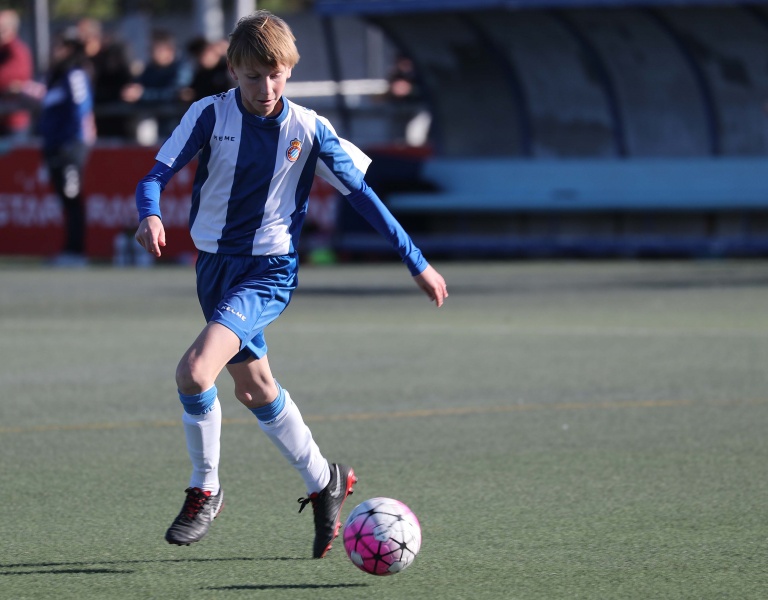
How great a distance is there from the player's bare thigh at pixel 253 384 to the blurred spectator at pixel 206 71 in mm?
11716

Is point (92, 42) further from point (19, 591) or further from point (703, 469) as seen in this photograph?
point (19, 591)

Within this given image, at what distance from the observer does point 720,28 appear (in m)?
17.8

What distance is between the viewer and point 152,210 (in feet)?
16.9

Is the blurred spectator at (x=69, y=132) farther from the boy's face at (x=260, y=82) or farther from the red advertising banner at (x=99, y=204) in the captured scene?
the boy's face at (x=260, y=82)

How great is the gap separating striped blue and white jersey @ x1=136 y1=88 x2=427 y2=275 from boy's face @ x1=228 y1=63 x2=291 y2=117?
0.49 ft

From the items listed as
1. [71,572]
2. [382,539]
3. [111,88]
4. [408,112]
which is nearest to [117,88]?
[111,88]

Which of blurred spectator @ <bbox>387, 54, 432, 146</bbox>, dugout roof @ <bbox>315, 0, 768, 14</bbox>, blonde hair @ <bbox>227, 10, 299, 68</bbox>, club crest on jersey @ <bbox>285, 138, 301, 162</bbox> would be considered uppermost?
blonde hair @ <bbox>227, 10, 299, 68</bbox>

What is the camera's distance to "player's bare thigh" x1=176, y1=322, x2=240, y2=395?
509cm

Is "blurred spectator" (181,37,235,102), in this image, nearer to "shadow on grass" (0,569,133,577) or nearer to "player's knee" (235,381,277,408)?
"player's knee" (235,381,277,408)

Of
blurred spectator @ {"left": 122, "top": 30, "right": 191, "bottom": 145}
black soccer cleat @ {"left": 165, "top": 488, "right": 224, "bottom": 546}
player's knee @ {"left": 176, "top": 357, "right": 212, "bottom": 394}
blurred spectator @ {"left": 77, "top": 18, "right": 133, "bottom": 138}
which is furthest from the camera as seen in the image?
blurred spectator @ {"left": 77, "top": 18, "right": 133, "bottom": 138}

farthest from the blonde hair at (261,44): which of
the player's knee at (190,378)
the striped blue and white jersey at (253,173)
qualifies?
the player's knee at (190,378)

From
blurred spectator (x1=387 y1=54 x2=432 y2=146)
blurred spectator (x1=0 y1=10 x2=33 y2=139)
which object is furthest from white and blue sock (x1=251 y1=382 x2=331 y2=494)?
blurred spectator (x1=0 y1=10 x2=33 y2=139)

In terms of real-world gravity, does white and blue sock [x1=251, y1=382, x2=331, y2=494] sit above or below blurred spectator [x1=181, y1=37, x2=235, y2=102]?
above

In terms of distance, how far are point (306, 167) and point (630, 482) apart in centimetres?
208
